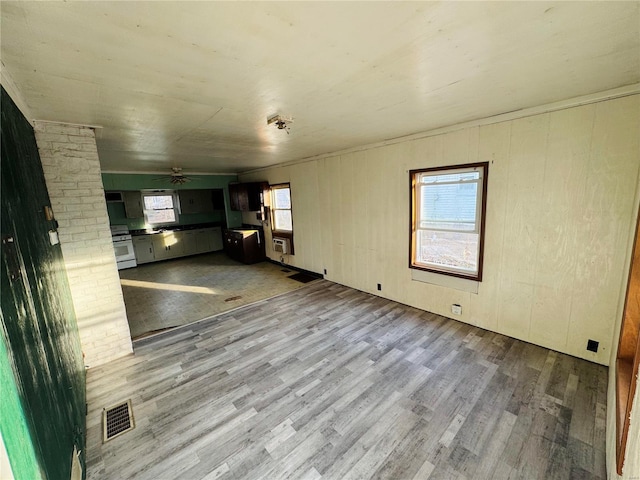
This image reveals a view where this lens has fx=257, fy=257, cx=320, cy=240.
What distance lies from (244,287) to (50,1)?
4.59 m

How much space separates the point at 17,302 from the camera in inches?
45.1

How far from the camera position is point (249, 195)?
23.1 ft

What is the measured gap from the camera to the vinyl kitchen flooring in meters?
3.99

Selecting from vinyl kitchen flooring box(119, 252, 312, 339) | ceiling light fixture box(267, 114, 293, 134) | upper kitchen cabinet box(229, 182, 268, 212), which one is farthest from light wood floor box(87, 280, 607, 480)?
upper kitchen cabinet box(229, 182, 268, 212)

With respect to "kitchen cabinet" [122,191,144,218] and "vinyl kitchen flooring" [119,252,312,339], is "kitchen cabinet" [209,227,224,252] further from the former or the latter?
"kitchen cabinet" [122,191,144,218]

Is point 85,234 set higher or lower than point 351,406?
higher

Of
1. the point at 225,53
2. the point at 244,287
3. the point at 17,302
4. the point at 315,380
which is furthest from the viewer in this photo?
the point at 244,287

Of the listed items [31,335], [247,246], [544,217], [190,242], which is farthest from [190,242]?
[544,217]

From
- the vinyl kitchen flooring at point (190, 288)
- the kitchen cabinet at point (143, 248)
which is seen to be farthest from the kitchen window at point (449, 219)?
the kitchen cabinet at point (143, 248)

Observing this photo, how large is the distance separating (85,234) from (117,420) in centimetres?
182

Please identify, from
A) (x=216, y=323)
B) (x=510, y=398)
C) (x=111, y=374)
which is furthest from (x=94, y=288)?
(x=510, y=398)

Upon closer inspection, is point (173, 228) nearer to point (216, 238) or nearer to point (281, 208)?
point (216, 238)

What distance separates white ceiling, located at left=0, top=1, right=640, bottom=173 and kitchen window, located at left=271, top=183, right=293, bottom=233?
11.3 feet

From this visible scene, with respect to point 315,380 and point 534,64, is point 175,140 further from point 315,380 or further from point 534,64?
point 534,64
